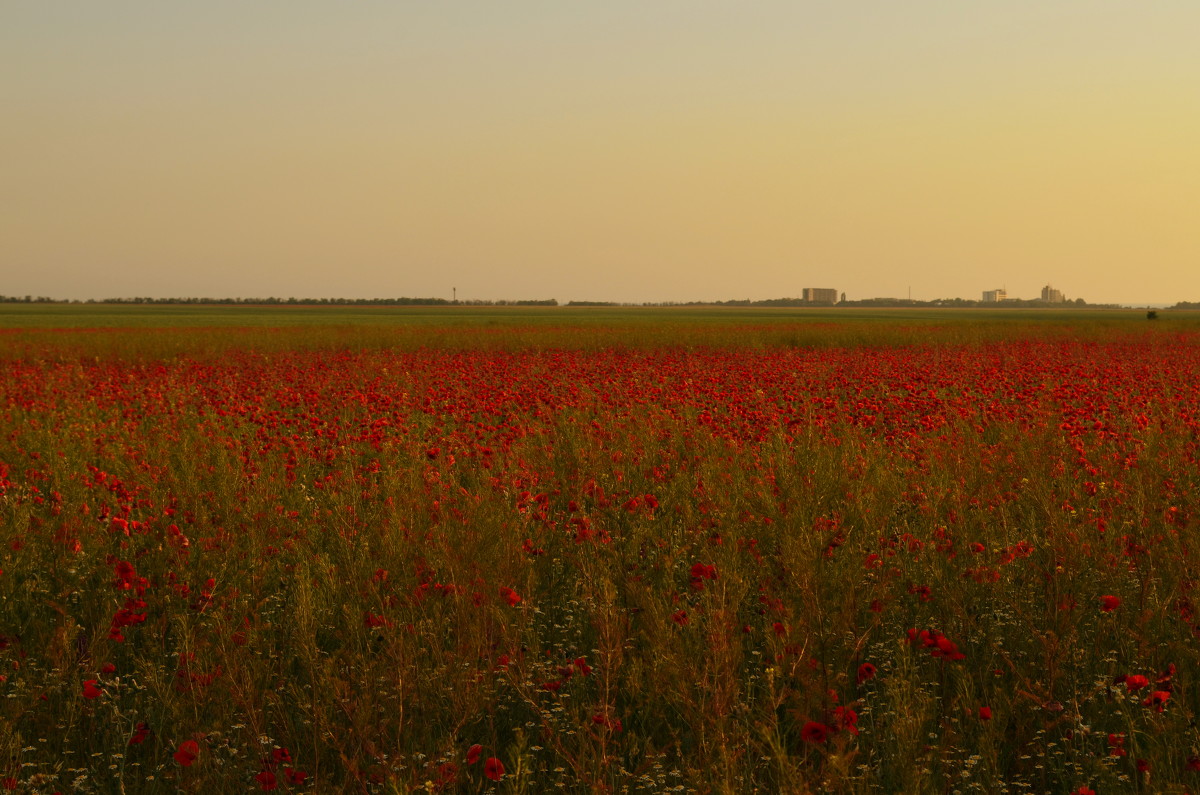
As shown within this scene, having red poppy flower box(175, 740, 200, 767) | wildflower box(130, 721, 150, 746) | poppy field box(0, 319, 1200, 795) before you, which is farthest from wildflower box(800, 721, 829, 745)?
wildflower box(130, 721, 150, 746)

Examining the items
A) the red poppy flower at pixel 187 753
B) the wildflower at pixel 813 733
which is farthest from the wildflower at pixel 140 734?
the wildflower at pixel 813 733

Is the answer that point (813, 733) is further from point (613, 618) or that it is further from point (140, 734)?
point (140, 734)

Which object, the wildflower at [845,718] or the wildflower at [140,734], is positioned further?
the wildflower at [140,734]

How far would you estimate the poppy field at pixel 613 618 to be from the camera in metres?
2.70

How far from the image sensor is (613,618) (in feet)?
10.3

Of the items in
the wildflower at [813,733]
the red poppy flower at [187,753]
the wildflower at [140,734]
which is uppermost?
the wildflower at [813,733]

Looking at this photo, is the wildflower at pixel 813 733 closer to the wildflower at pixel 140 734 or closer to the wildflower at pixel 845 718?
the wildflower at pixel 845 718

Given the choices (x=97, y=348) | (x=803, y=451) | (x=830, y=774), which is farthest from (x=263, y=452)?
(x=97, y=348)

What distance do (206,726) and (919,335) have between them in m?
24.7

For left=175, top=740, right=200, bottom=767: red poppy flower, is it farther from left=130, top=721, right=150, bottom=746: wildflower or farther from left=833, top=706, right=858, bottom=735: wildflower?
left=833, top=706, right=858, bottom=735: wildflower

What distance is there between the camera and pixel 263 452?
6.98 metres

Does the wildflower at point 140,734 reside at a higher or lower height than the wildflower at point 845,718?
lower

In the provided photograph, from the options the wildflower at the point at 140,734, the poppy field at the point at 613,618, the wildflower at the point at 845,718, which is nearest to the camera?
the wildflower at the point at 845,718

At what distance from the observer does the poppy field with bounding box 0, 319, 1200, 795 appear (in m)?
2.70
